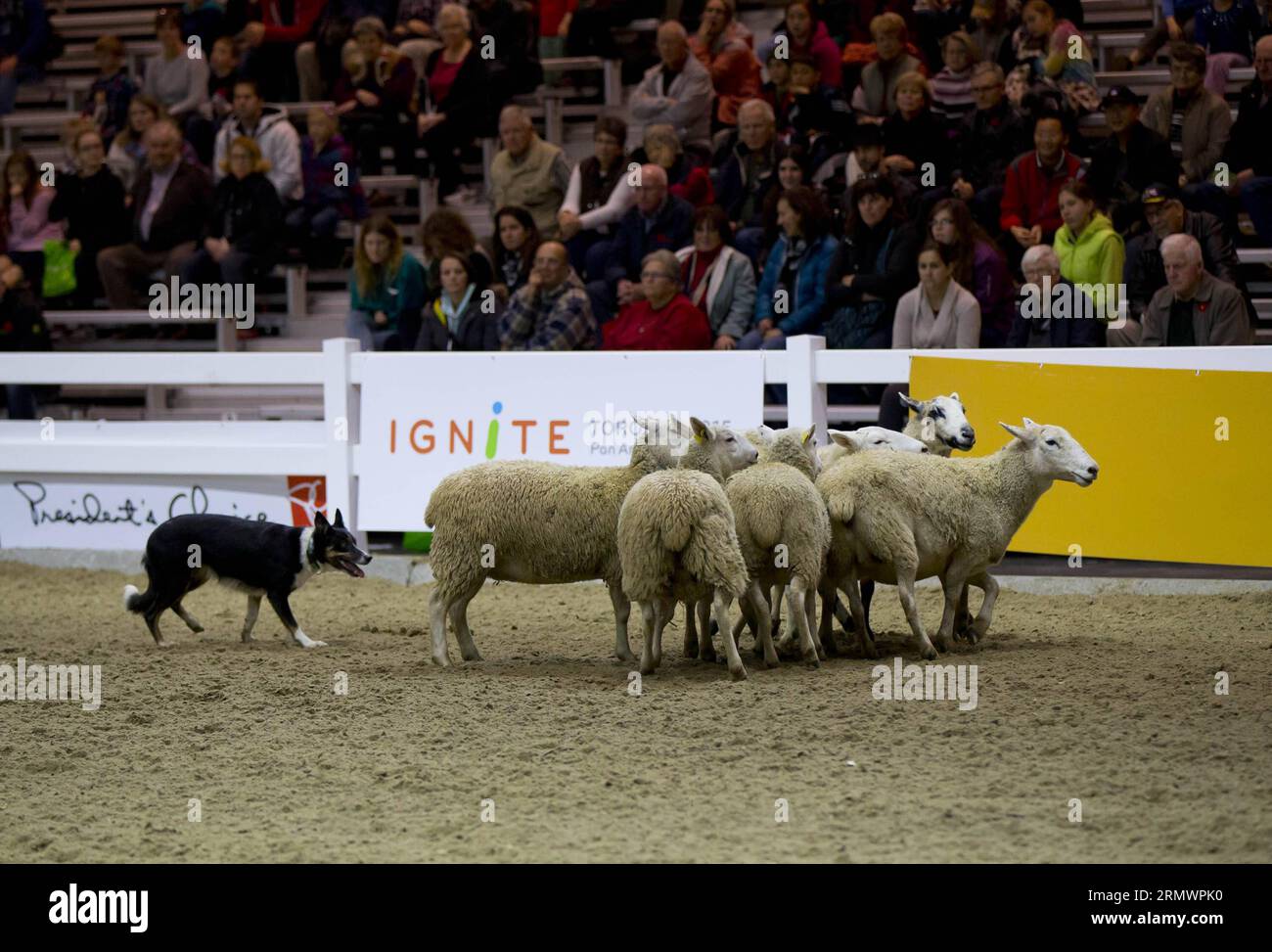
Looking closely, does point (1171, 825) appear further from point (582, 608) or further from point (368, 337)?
point (368, 337)

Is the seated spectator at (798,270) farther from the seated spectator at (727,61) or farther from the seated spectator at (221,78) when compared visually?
the seated spectator at (221,78)

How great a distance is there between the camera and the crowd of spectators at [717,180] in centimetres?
1098

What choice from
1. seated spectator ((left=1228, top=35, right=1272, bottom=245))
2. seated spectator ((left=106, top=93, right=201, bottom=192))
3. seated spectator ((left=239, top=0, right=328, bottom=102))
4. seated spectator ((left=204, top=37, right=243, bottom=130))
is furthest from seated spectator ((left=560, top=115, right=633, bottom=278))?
seated spectator ((left=204, top=37, right=243, bottom=130))

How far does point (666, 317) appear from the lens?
37.4ft

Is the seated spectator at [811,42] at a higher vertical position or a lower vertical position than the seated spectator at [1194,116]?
higher

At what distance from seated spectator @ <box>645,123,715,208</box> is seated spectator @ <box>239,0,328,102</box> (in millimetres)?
5092

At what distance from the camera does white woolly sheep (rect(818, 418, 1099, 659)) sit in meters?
7.61

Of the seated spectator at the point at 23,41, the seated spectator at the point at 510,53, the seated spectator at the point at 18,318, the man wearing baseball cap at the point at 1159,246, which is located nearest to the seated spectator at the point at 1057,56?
the man wearing baseball cap at the point at 1159,246

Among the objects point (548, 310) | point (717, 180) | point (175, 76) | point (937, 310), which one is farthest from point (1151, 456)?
point (175, 76)

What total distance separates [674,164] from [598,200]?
67 centimetres

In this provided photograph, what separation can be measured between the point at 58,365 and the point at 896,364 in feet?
20.1

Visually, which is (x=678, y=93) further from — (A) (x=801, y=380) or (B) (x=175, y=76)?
(B) (x=175, y=76)

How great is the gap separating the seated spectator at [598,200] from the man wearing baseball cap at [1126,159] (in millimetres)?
3013

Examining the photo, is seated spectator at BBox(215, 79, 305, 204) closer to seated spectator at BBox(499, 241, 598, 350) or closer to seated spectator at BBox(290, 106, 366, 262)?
seated spectator at BBox(290, 106, 366, 262)
